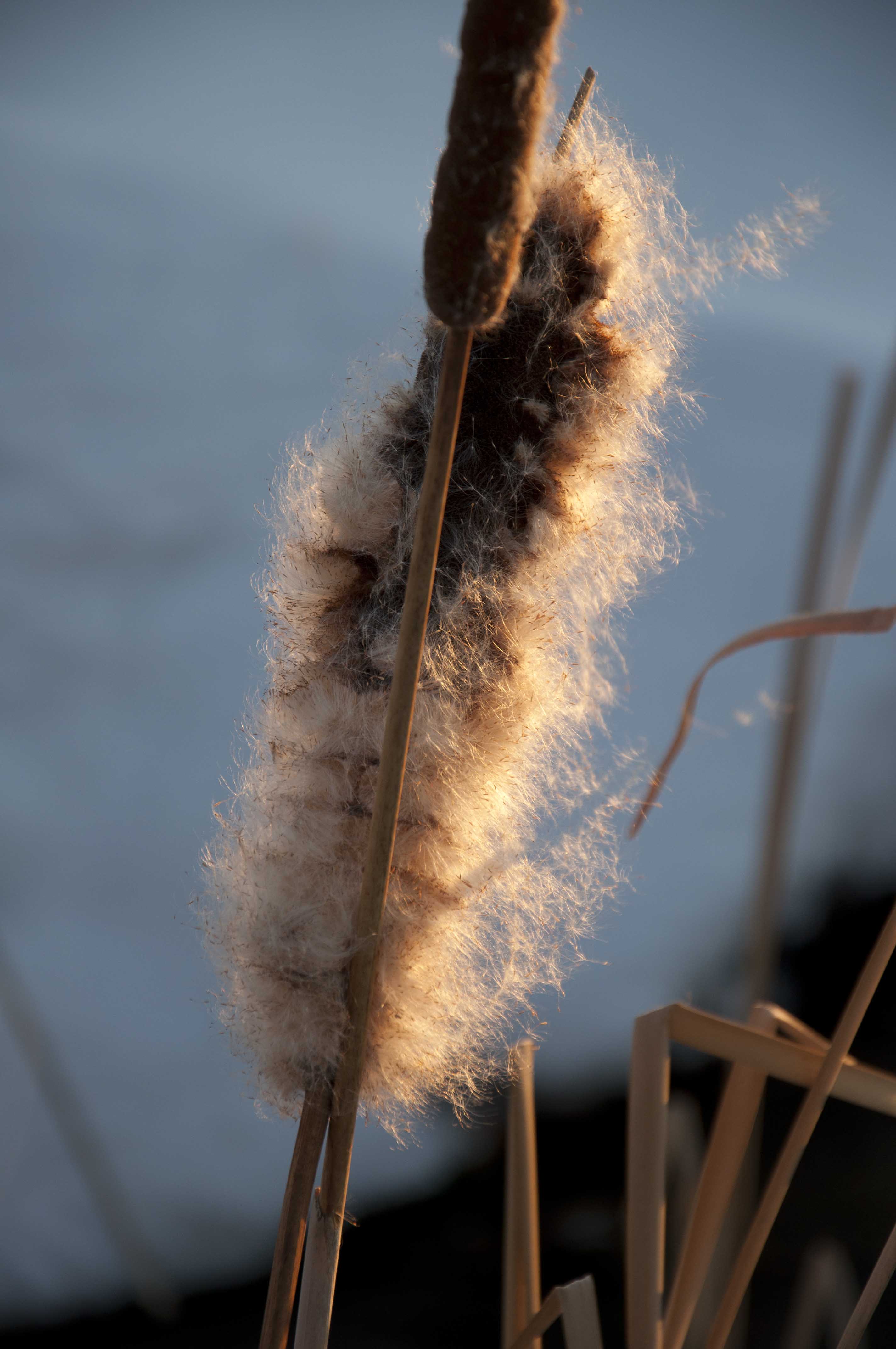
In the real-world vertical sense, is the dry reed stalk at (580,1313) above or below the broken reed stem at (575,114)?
below

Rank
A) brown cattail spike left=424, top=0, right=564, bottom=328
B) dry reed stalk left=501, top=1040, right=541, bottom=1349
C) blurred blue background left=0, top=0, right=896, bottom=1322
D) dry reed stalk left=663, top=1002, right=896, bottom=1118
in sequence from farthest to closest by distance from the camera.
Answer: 1. blurred blue background left=0, top=0, right=896, bottom=1322
2. dry reed stalk left=501, top=1040, right=541, bottom=1349
3. dry reed stalk left=663, top=1002, right=896, bottom=1118
4. brown cattail spike left=424, top=0, right=564, bottom=328

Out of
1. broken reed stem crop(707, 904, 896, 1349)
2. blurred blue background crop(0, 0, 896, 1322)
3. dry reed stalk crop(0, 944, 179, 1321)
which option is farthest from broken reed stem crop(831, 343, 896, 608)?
dry reed stalk crop(0, 944, 179, 1321)

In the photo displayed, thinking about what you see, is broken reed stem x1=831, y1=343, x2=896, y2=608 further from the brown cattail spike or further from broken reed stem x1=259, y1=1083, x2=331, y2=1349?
broken reed stem x1=259, y1=1083, x2=331, y2=1349

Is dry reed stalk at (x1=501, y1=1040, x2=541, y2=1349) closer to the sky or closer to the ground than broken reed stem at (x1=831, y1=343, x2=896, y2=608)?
closer to the ground

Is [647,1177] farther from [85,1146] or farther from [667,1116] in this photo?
[85,1146]

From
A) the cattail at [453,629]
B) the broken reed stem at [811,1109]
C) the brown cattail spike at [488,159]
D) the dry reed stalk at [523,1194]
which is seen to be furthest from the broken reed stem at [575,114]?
the dry reed stalk at [523,1194]

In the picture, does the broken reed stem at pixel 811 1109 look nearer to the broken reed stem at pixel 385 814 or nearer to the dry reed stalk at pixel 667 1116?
the dry reed stalk at pixel 667 1116

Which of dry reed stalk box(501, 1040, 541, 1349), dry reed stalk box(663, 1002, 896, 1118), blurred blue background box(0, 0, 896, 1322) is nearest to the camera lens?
dry reed stalk box(663, 1002, 896, 1118)
